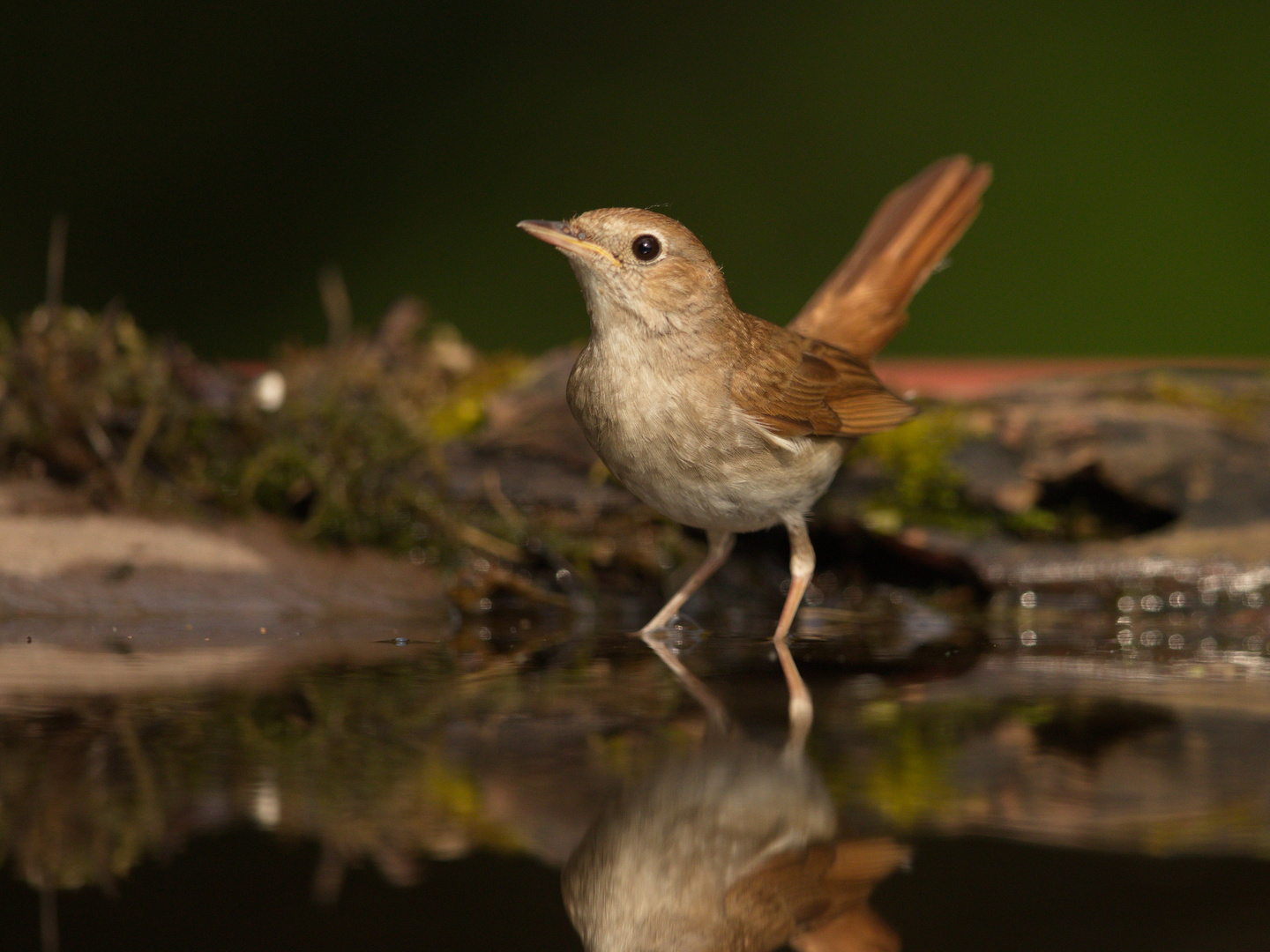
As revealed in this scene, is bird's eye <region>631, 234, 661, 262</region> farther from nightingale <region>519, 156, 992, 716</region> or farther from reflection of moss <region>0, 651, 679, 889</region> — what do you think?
reflection of moss <region>0, 651, 679, 889</region>

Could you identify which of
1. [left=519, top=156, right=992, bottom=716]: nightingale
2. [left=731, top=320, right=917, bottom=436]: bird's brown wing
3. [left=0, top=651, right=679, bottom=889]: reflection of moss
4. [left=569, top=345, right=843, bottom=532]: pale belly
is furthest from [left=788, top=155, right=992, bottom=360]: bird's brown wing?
[left=0, top=651, right=679, bottom=889]: reflection of moss

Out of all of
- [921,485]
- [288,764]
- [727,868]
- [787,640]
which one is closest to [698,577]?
[787,640]

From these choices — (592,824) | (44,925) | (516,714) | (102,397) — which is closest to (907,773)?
(592,824)

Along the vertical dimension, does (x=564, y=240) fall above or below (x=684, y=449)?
above

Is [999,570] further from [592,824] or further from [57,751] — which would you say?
[57,751]

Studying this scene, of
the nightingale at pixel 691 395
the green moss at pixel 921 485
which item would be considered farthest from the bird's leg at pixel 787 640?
the green moss at pixel 921 485

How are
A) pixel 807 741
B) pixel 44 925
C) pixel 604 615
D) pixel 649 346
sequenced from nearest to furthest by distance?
pixel 44 925
pixel 807 741
pixel 649 346
pixel 604 615

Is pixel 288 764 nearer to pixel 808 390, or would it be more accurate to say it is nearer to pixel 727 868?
pixel 727 868

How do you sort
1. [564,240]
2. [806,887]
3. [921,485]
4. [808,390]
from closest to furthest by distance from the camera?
[806,887], [564,240], [808,390], [921,485]
